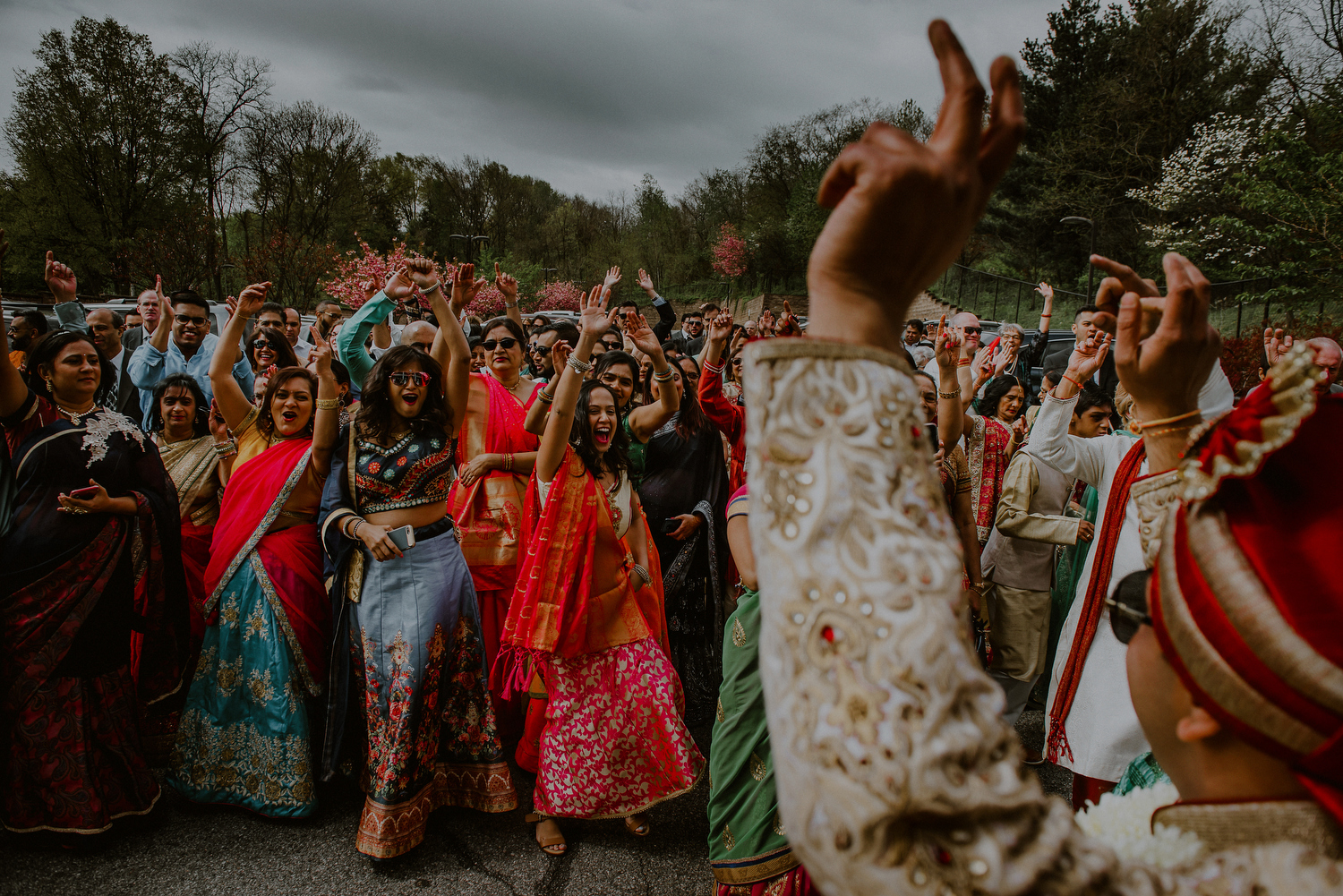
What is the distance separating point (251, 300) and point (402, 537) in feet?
5.43

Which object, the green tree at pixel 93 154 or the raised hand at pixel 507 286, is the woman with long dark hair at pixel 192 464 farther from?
the green tree at pixel 93 154

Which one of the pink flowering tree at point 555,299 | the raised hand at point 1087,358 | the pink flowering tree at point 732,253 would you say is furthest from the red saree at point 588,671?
the pink flowering tree at point 732,253

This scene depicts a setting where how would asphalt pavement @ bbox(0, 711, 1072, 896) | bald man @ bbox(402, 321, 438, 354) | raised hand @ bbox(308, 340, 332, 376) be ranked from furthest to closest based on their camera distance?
1. bald man @ bbox(402, 321, 438, 354)
2. raised hand @ bbox(308, 340, 332, 376)
3. asphalt pavement @ bbox(0, 711, 1072, 896)

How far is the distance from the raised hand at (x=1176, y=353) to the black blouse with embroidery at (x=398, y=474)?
2.72 meters

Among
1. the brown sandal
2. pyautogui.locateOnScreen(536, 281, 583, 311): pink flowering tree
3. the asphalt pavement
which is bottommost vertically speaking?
the asphalt pavement

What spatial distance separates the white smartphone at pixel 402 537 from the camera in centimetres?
306

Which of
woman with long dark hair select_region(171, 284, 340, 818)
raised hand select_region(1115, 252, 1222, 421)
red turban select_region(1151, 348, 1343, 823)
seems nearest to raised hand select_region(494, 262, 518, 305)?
woman with long dark hair select_region(171, 284, 340, 818)

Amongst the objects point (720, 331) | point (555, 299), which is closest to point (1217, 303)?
point (720, 331)

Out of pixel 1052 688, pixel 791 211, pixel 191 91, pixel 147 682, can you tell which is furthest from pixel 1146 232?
pixel 191 91

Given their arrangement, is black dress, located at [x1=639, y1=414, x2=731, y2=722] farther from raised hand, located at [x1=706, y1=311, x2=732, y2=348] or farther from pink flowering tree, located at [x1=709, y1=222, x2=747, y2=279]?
pink flowering tree, located at [x1=709, y1=222, x2=747, y2=279]

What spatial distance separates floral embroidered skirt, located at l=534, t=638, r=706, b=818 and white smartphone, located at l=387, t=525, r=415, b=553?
779 mm

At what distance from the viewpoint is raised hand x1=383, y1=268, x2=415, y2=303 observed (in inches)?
159

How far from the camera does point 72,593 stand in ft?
9.71

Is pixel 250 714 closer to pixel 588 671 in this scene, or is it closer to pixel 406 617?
pixel 406 617
